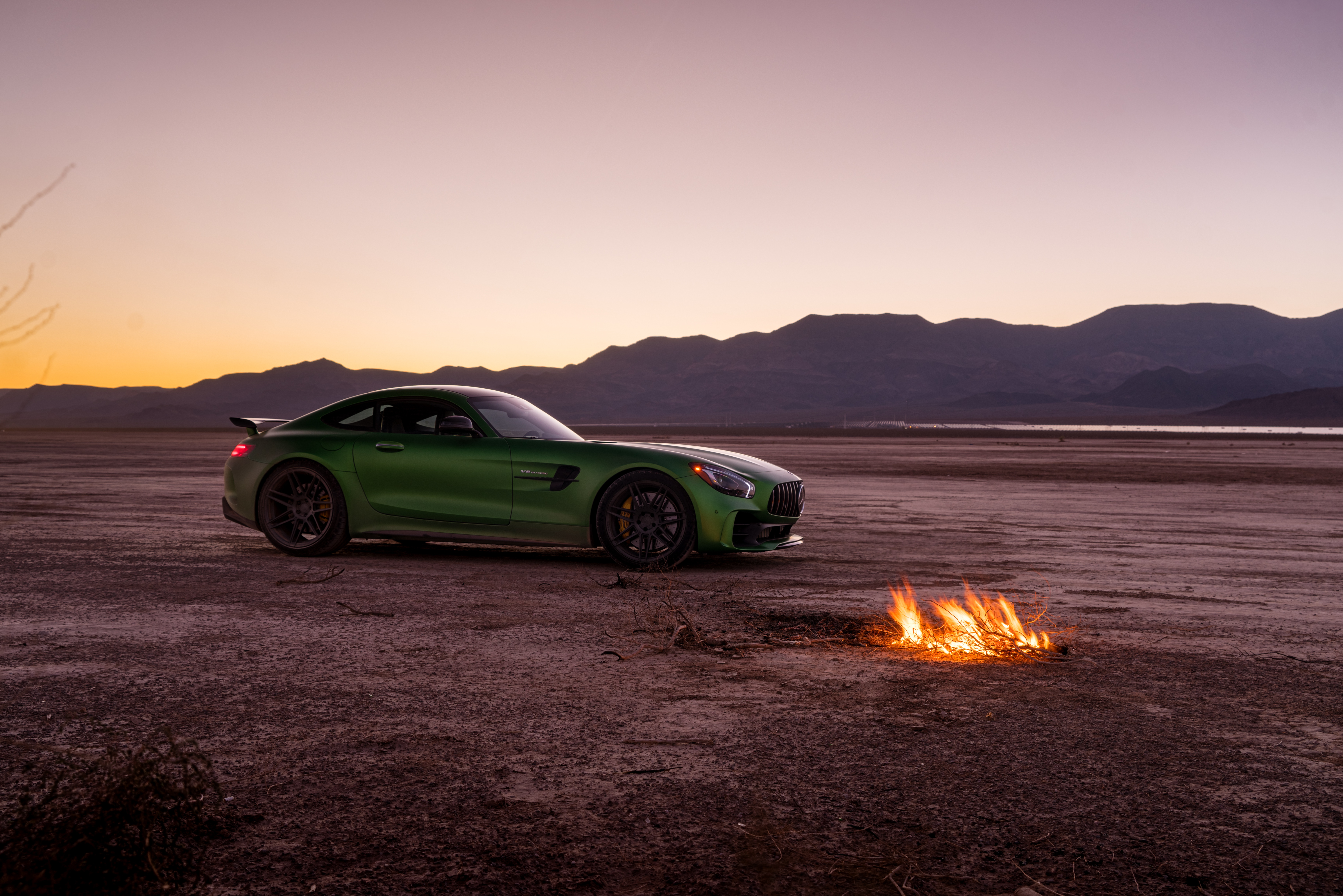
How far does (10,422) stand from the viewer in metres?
2.79

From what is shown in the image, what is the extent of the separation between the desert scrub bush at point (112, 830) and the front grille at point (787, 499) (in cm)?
582

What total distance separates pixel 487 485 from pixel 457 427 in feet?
1.85

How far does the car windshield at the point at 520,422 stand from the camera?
902cm

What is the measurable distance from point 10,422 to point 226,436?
8709 centimetres

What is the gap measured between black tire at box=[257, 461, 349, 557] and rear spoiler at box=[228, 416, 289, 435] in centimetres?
64

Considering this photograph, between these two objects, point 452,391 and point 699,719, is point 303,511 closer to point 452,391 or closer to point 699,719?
A: point 452,391

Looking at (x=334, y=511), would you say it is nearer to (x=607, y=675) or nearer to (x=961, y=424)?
(x=607, y=675)

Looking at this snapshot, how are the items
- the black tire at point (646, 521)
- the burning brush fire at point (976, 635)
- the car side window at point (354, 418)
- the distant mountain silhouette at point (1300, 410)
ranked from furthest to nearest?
the distant mountain silhouette at point (1300, 410) → the car side window at point (354, 418) → the black tire at point (646, 521) → the burning brush fire at point (976, 635)

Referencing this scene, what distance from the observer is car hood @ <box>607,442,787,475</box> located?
28.2ft

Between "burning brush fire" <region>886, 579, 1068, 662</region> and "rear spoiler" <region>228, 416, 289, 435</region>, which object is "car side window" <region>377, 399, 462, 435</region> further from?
"burning brush fire" <region>886, 579, 1068, 662</region>

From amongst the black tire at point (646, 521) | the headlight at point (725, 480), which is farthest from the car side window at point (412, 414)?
the headlight at point (725, 480)

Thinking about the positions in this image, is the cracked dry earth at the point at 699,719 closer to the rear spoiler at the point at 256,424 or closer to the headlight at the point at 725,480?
the headlight at the point at 725,480

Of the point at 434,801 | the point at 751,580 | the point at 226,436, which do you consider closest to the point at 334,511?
the point at 751,580

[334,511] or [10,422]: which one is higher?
[10,422]
